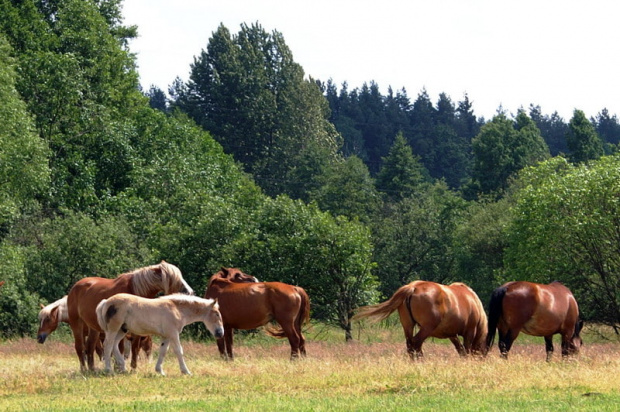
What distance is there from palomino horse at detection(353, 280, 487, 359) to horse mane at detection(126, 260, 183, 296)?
13.0 ft

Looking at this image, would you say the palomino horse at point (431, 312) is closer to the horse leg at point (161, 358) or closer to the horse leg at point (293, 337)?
the horse leg at point (293, 337)

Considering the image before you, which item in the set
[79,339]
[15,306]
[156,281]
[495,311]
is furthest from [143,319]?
[15,306]

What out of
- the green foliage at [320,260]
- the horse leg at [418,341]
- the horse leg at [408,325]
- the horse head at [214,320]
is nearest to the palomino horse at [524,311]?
the horse leg at [418,341]

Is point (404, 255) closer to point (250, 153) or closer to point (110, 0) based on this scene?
point (110, 0)

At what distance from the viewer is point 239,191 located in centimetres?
5466

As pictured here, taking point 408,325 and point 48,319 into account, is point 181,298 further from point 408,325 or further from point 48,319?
point 48,319

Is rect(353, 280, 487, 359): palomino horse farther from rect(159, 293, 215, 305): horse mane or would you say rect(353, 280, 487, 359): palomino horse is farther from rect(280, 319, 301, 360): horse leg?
rect(159, 293, 215, 305): horse mane

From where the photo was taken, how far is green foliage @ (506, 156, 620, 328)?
3050 cm

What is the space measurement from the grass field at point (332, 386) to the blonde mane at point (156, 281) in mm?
1551

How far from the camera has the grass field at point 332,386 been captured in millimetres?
12227

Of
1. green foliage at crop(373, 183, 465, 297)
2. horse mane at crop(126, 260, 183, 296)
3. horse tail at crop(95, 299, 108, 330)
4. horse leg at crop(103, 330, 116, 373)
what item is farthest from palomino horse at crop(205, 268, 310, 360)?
green foliage at crop(373, 183, 465, 297)

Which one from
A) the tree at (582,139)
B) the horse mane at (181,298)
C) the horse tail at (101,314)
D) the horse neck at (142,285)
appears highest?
the tree at (582,139)

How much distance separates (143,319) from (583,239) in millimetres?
19603

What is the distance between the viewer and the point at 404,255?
2271 inches
